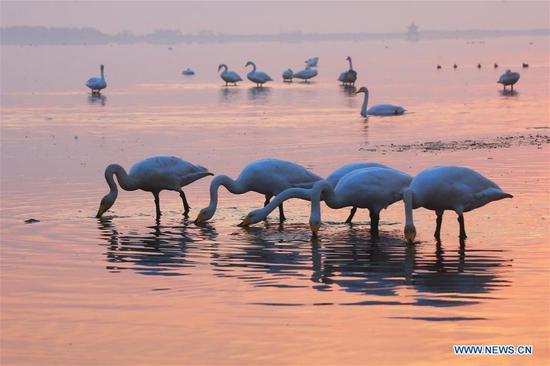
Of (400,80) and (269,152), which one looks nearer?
(269,152)

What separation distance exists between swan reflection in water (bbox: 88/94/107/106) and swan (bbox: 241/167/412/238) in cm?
3468

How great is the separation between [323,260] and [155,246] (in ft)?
9.02

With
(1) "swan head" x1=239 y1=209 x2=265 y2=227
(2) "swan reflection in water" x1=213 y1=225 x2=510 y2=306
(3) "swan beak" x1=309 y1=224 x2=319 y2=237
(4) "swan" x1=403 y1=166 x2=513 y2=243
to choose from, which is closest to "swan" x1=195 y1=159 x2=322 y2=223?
(1) "swan head" x1=239 y1=209 x2=265 y2=227

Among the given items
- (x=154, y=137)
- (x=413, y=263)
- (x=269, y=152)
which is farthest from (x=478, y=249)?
(x=154, y=137)

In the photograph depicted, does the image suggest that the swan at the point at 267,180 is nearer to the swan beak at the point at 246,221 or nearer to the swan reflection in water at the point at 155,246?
the swan reflection in water at the point at 155,246

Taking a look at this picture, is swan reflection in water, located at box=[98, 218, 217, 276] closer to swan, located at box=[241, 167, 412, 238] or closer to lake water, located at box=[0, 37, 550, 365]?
lake water, located at box=[0, 37, 550, 365]

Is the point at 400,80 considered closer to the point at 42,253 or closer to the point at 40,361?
the point at 42,253

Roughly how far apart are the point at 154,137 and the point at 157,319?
2181cm

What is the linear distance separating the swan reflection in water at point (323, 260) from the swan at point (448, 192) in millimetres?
545

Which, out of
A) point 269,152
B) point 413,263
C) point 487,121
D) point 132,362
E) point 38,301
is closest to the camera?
point 132,362

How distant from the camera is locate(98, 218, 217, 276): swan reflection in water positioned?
50.8 feet

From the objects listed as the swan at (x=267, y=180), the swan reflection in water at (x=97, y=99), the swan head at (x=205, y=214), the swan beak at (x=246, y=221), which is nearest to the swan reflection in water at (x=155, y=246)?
the swan head at (x=205, y=214)

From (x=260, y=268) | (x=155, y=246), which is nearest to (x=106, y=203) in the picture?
(x=155, y=246)

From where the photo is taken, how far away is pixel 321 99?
5262cm
